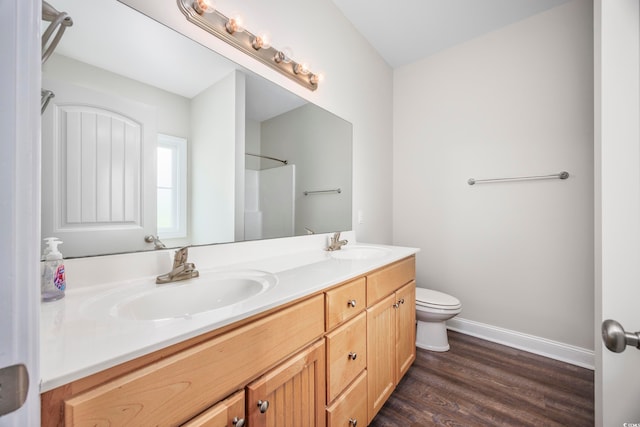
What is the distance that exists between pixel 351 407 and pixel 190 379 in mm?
793

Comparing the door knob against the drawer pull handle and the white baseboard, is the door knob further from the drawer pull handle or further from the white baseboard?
the white baseboard

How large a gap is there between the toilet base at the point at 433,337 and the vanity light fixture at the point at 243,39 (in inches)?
78.0

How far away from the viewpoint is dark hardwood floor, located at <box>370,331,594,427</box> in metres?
1.30

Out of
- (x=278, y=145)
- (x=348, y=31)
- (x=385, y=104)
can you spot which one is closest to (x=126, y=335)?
(x=278, y=145)

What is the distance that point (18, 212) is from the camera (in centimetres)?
29

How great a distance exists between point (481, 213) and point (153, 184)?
235 centimetres

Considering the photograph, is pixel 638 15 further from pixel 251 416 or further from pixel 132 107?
pixel 132 107

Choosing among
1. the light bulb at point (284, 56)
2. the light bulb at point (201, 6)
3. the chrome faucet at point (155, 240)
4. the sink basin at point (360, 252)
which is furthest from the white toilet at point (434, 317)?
the light bulb at point (201, 6)

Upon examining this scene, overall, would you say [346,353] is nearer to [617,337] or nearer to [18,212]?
[617,337]

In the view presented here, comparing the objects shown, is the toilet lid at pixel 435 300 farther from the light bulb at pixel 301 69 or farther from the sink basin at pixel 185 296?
the light bulb at pixel 301 69

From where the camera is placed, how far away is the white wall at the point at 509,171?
177 cm

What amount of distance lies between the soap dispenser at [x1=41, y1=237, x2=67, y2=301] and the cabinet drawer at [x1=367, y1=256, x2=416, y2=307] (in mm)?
1073

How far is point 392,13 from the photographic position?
6.28ft

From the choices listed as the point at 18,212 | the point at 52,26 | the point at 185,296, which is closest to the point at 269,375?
the point at 185,296
